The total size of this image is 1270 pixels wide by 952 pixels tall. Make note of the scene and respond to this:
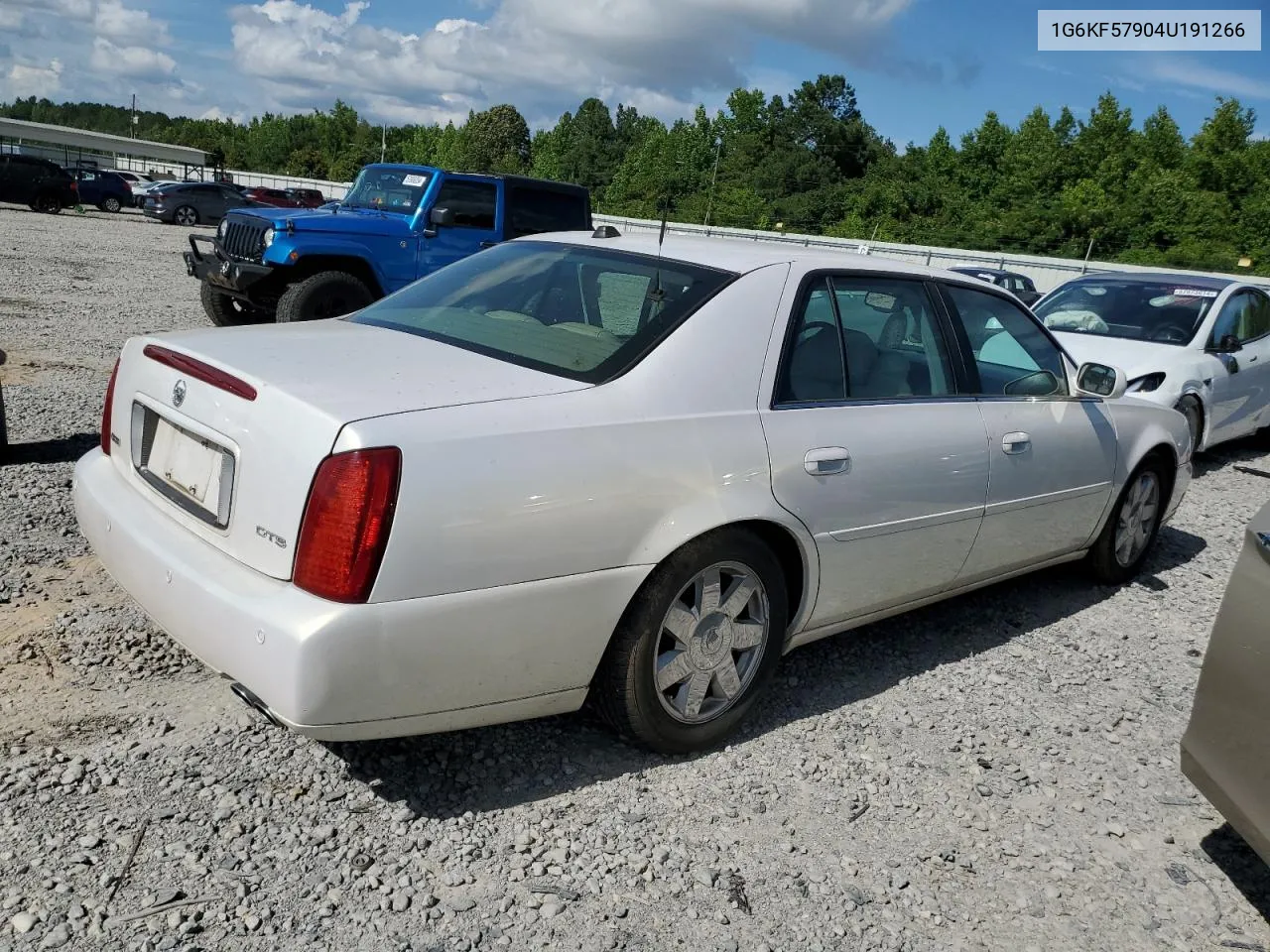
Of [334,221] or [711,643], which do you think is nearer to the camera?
[711,643]

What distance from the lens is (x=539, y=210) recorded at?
443 inches

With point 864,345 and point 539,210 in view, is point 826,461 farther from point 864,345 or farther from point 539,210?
point 539,210

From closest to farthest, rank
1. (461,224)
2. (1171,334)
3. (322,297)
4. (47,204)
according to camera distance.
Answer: (1171,334) → (322,297) → (461,224) → (47,204)

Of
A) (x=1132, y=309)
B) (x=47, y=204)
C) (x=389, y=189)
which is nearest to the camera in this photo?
(x=1132, y=309)

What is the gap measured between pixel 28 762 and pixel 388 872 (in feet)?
3.58

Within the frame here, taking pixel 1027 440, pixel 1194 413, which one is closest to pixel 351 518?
pixel 1027 440

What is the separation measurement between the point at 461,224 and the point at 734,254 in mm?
7689

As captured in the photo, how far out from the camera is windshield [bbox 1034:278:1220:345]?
850 centimetres

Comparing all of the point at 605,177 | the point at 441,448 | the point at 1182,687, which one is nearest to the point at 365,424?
the point at 441,448

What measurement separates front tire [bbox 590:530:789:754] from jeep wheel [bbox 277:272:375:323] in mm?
7014

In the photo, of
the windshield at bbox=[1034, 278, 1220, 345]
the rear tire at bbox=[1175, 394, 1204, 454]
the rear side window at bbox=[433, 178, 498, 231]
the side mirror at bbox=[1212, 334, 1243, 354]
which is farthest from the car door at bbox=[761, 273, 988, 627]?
the rear side window at bbox=[433, 178, 498, 231]

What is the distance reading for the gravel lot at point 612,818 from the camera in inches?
96.1

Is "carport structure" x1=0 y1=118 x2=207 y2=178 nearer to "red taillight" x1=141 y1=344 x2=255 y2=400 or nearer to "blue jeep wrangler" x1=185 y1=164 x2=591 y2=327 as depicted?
"blue jeep wrangler" x1=185 y1=164 x2=591 y2=327

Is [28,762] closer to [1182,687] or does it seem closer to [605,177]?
[1182,687]
